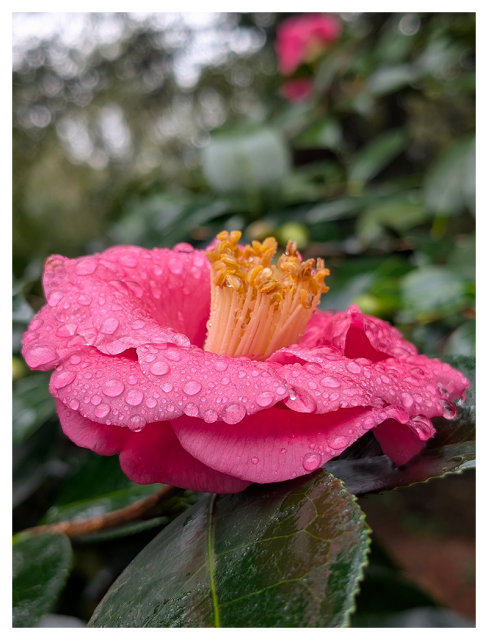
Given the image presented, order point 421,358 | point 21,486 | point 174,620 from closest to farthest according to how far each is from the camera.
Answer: point 174,620
point 421,358
point 21,486

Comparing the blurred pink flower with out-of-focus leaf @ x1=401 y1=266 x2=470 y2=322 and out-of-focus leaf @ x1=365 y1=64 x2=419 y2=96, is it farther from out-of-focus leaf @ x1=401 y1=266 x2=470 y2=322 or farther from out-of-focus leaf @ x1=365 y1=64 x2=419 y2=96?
out-of-focus leaf @ x1=401 y1=266 x2=470 y2=322

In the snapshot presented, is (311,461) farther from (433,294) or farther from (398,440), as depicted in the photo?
(433,294)

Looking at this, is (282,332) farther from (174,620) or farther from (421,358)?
(174,620)

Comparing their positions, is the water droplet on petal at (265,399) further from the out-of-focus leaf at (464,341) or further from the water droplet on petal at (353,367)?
the out-of-focus leaf at (464,341)

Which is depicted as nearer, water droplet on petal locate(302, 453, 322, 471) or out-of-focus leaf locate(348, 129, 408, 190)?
water droplet on petal locate(302, 453, 322, 471)

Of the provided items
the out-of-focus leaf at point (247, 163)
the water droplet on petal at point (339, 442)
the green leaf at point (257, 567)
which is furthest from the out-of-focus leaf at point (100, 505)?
the out-of-focus leaf at point (247, 163)

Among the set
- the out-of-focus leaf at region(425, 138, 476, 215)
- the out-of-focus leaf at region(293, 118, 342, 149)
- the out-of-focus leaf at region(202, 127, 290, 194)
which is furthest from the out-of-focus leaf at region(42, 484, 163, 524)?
the out-of-focus leaf at region(293, 118, 342, 149)

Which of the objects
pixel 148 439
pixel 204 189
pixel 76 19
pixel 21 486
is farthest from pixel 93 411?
pixel 76 19

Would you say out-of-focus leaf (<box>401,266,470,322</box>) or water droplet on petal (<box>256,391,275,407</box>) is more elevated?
out-of-focus leaf (<box>401,266,470,322</box>)
